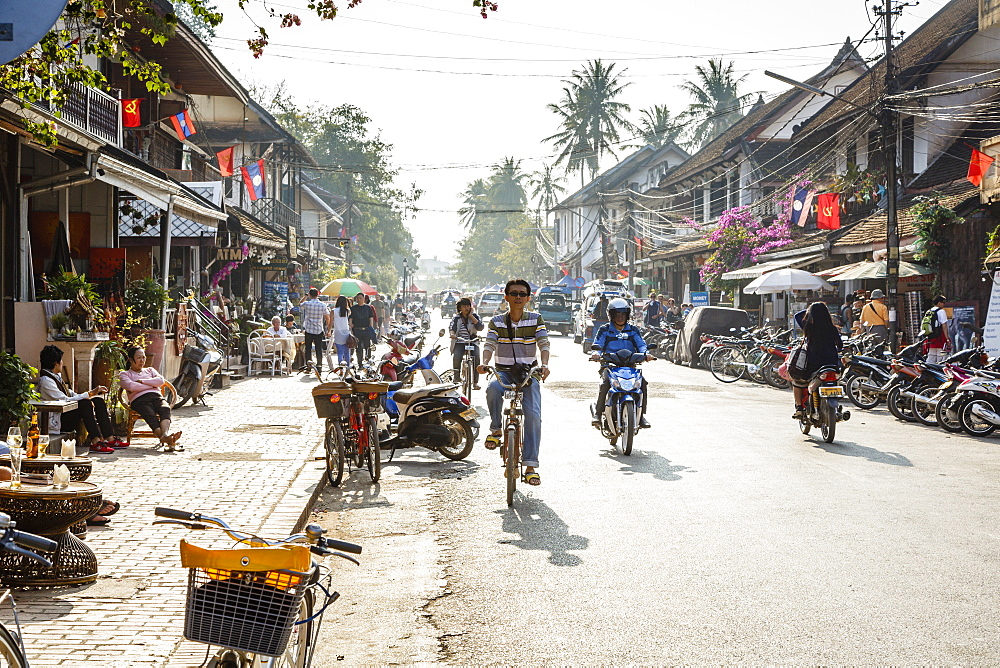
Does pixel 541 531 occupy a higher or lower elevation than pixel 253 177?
lower

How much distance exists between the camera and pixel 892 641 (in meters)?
5.14

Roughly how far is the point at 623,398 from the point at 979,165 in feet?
38.1

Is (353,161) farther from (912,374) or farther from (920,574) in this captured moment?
(920,574)

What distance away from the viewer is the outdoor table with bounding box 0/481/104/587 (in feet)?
19.3

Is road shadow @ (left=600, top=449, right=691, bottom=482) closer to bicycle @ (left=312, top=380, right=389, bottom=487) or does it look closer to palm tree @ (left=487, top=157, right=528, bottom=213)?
bicycle @ (left=312, top=380, right=389, bottom=487)

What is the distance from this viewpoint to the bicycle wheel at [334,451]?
32.6 ft

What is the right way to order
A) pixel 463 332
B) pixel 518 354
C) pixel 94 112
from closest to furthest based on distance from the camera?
pixel 518 354 < pixel 94 112 < pixel 463 332

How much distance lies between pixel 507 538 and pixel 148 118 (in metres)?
18.3

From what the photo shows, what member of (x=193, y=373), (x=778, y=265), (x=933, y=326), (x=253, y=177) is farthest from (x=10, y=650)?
(x=778, y=265)

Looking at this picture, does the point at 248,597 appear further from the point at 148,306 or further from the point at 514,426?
the point at 148,306

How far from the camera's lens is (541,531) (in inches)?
309

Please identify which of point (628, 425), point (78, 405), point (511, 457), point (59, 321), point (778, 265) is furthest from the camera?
point (778, 265)

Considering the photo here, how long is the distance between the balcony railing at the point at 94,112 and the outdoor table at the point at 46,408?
4981mm

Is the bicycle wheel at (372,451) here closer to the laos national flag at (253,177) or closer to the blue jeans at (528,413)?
the blue jeans at (528,413)
